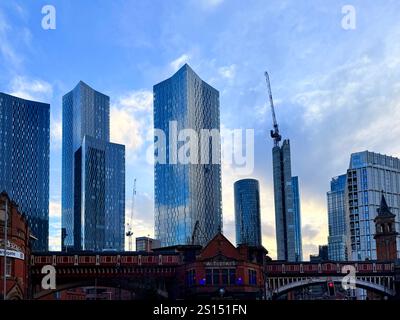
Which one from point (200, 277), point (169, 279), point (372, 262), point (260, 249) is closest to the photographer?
point (200, 277)

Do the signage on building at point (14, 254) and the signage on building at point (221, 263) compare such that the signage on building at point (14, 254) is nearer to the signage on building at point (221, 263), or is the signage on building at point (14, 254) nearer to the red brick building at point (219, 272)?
the red brick building at point (219, 272)

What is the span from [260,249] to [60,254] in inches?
1631

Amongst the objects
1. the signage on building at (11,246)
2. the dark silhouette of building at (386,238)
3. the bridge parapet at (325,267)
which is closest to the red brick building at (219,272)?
the bridge parapet at (325,267)

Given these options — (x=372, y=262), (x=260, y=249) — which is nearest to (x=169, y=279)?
(x=260, y=249)

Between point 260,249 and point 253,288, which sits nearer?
point 253,288

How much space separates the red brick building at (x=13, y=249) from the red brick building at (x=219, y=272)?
103 ft

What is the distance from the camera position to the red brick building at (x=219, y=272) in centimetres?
11094

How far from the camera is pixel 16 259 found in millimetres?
88062

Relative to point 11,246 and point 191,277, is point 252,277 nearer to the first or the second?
point 191,277

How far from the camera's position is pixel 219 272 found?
112688 mm

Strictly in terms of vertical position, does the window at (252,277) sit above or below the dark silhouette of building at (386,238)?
below

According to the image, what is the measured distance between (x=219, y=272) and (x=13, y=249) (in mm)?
40744
